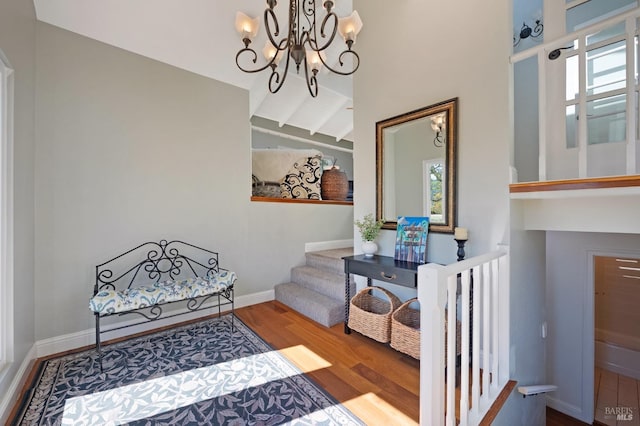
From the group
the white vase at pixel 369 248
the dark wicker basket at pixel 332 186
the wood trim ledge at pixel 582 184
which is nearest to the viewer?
the wood trim ledge at pixel 582 184

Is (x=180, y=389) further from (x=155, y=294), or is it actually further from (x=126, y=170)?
(x=126, y=170)

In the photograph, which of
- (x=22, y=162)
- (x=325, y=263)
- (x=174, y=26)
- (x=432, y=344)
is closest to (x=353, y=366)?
(x=432, y=344)

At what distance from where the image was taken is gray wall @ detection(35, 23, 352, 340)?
2168mm

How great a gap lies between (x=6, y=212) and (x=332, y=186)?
3.40 metres

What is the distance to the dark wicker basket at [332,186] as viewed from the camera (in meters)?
4.28

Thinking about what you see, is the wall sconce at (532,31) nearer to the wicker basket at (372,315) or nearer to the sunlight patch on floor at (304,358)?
the wicker basket at (372,315)

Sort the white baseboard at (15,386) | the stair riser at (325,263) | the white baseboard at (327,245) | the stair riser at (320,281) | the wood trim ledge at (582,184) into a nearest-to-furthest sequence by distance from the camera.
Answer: the wood trim ledge at (582,184) → the white baseboard at (15,386) → the stair riser at (320,281) → the stair riser at (325,263) → the white baseboard at (327,245)

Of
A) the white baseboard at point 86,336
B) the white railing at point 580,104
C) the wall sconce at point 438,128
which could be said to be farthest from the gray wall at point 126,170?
the white railing at point 580,104

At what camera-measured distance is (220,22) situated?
8.70 ft

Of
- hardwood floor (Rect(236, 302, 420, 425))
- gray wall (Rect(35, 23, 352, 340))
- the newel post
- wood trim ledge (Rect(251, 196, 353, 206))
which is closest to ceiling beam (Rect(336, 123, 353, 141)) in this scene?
wood trim ledge (Rect(251, 196, 353, 206))

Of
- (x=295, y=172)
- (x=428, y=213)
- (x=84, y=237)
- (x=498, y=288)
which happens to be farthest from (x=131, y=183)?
(x=498, y=288)

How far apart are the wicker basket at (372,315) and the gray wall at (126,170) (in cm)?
135

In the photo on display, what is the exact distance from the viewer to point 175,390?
1.73 metres

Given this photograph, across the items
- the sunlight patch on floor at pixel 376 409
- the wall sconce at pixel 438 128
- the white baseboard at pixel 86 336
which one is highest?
the wall sconce at pixel 438 128
